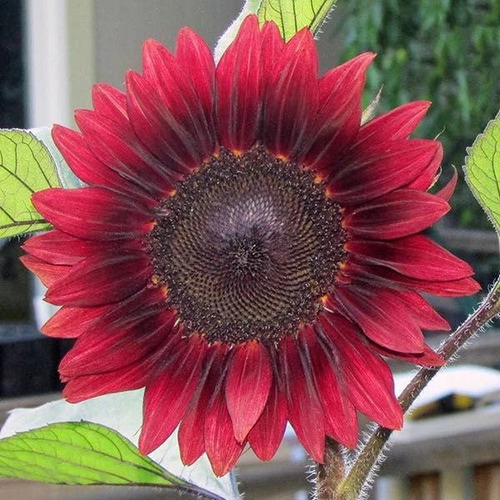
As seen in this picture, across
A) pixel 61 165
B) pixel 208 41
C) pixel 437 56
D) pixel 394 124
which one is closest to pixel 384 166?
pixel 394 124

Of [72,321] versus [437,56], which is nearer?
[72,321]

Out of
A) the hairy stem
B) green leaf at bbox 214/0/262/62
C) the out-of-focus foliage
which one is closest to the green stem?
the hairy stem

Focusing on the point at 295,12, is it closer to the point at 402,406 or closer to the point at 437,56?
the point at 402,406

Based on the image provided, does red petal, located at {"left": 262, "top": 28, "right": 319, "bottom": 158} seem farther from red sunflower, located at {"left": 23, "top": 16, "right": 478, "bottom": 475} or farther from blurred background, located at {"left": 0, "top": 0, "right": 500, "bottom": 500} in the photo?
blurred background, located at {"left": 0, "top": 0, "right": 500, "bottom": 500}

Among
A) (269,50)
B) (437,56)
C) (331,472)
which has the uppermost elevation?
(437,56)

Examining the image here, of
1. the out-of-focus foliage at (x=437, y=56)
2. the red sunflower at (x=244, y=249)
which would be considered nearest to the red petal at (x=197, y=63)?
the red sunflower at (x=244, y=249)

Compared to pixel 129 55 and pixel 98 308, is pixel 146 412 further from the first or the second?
pixel 129 55
